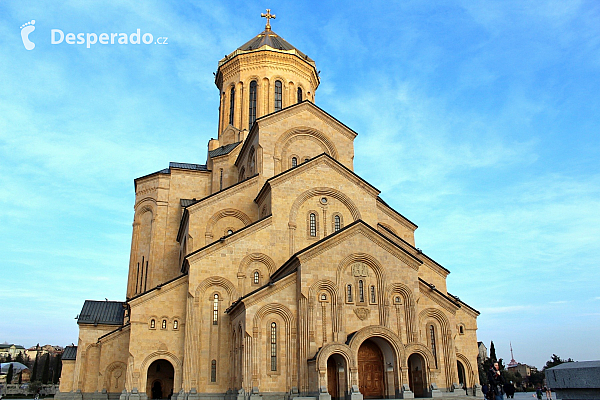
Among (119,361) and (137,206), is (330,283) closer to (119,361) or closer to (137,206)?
(119,361)

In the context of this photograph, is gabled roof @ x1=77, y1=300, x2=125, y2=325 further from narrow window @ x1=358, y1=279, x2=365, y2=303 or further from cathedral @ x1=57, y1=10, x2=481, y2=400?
narrow window @ x1=358, y1=279, x2=365, y2=303

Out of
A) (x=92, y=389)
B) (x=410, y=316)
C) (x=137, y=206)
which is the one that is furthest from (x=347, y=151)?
(x=92, y=389)

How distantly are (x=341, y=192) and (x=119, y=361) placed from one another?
14801mm

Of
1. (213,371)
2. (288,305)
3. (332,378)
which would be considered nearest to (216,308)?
(213,371)

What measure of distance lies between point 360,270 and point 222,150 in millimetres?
17695

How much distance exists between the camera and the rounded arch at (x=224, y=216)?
26111 mm

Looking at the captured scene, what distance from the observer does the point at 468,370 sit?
23922 millimetres

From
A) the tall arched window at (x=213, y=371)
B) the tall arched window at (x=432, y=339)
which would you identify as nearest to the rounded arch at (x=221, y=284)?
the tall arched window at (x=213, y=371)

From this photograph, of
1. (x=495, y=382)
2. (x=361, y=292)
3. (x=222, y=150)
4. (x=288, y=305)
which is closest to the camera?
(x=495, y=382)

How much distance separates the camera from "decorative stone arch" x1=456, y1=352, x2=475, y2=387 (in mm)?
23625

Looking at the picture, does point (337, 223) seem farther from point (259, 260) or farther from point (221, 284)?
point (221, 284)

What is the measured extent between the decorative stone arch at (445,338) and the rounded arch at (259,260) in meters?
7.36

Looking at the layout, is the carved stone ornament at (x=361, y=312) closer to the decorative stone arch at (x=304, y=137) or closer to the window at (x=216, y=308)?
the window at (x=216, y=308)

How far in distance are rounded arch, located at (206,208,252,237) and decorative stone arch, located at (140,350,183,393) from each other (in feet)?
22.4
